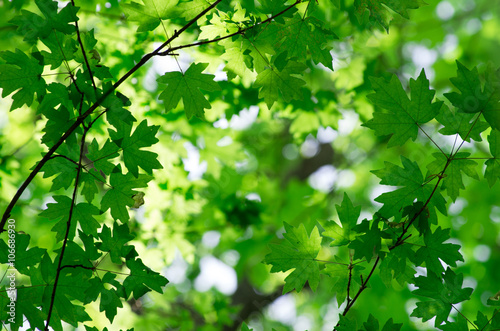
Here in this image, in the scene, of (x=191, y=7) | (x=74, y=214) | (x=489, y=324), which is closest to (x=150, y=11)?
(x=191, y=7)

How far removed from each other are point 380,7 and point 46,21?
3.14ft

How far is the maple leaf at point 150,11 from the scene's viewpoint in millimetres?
1223

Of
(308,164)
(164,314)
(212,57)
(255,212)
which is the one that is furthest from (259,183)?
(308,164)

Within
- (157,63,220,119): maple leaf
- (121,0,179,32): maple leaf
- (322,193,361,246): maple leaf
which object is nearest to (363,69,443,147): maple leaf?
(322,193,361,246): maple leaf

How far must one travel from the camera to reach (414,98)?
3.76 feet

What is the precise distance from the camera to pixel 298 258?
1280 millimetres

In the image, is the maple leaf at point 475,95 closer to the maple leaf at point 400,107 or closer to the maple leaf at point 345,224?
the maple leaf at point 400,107

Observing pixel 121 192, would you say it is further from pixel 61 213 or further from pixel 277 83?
pixel 277 83

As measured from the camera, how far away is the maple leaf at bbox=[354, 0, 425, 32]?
1173 mm

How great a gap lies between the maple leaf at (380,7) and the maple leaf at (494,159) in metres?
0.42

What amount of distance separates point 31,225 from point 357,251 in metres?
2.76

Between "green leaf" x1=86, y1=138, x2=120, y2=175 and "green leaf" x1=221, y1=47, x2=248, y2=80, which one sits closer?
"green leaf" x1=86, y1=138, x2=120, y2=175

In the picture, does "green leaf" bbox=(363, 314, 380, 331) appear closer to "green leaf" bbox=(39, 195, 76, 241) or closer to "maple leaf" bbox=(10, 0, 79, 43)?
"green leaf" bbox=(39, 195, 76, 241)

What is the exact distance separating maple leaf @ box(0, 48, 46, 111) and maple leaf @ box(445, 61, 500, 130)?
1148 millimetres
